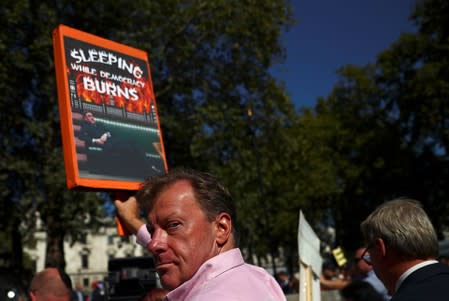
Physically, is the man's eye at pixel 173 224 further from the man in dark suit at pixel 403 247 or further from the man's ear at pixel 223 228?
the man in dark suit at pixel 403 247

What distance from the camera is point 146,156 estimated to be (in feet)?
15.5

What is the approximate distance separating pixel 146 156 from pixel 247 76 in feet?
50.5

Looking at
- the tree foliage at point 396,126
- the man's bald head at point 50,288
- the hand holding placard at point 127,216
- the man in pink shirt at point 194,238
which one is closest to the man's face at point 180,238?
the man in pink shirt at point 194,238

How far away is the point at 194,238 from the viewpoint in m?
1.81

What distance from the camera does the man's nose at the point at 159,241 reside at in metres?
1.84

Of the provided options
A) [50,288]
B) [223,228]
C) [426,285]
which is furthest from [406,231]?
[50,288]

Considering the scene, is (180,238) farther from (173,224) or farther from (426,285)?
(426,285)

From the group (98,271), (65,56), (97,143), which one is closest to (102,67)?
(65,56)

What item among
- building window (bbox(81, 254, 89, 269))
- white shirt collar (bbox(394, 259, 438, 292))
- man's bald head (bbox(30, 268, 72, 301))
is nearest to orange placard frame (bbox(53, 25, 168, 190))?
man's bald head (bbox(30, 268, 72, 301))

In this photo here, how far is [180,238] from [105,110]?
2.78 m

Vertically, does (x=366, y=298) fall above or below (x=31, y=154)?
below

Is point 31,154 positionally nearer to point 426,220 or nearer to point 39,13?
point 39,13

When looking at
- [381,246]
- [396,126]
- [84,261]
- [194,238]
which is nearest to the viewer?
[194,238]

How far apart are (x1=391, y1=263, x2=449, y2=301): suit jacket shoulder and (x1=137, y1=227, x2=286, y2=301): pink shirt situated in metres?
0.93
